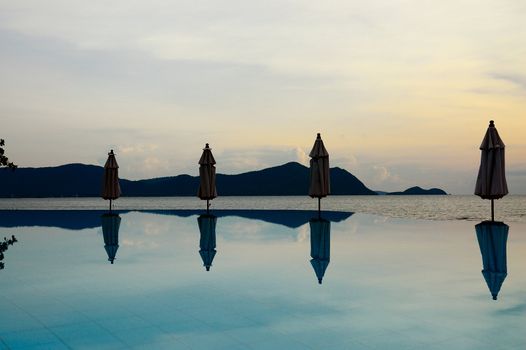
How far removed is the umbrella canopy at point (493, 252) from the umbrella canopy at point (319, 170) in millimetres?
5935

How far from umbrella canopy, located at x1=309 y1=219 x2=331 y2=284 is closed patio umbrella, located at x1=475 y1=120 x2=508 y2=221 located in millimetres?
5542

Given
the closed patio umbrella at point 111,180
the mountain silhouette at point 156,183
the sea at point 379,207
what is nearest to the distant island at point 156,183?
the mountain silhouette at point 156,183

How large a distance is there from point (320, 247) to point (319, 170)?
8.00m

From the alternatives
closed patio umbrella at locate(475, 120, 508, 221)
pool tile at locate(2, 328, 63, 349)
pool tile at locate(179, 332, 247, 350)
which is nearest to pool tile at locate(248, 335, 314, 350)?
pool tile at locate(179, 332, 247, 350)

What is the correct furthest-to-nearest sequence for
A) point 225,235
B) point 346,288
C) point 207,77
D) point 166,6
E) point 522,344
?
1. point 207,77
2. point 225,235
3. point 166,6
4. point 346,288
5. point 522,344

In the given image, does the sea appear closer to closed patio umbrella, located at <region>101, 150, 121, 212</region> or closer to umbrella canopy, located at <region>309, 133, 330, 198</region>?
umbrella canopy, located at <region>309, 133, 330, 198</region>

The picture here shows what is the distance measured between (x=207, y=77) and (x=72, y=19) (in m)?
7.41

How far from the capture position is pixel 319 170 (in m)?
20.0

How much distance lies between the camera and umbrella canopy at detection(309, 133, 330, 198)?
19.8 meters

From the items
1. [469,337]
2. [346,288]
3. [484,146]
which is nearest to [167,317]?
[346,288]

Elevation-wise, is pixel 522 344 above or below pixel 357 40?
below

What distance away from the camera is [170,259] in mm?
10531

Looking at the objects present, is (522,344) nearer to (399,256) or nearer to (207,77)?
(399,256)

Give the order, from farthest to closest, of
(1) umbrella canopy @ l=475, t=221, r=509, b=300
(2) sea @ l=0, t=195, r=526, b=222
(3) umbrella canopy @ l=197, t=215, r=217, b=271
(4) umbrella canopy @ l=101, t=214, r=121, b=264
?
(2) sea @ l=0, t=195, r=526, b=222 → (4) umbrella canopy @ l=101, t=214, r=121, b=264 → (3) umbrella canopy @ l=197, t=215, r=217, b=271 → (1) umbrella canopy @ l=475, t=221, r=509, b=300
